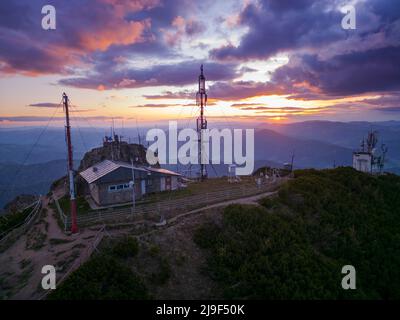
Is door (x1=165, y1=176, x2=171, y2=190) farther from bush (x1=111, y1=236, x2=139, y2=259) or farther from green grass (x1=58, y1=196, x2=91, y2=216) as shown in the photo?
bush (x1=111, y1=236, x2=139, y2=259)

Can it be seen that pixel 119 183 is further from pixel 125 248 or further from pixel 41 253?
pixel 125 248

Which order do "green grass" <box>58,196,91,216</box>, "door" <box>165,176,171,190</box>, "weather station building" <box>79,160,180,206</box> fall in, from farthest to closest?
"door" <box>165,176,171,190</box> → "weather station building" <box>79,160,180,206</box> → "green grass" <box>58,196,91,216</box>

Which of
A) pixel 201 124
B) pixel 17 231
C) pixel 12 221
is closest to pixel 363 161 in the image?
pixel 201 124

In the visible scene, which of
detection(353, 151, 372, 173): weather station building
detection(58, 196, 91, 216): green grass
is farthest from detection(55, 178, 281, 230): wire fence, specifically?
detection(353, 151, 372, 173): weather station building

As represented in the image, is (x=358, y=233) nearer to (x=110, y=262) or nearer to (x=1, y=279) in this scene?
(x=110, y=262)

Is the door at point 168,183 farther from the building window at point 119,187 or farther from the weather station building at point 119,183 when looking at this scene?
the building window at point 119,187
